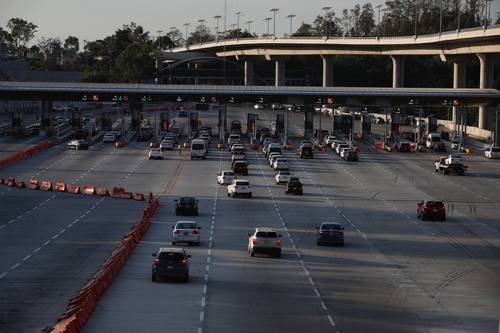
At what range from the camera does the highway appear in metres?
33.3

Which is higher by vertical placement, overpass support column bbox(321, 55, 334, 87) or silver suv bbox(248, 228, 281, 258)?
overpass support column bbox(321, 55, 334, 87)

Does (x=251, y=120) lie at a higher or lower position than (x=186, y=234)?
higher

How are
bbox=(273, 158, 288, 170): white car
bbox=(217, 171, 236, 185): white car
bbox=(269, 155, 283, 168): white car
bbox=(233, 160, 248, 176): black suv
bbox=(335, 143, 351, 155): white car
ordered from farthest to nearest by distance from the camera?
bbox=(335, 143, 351, 155): white car < bbox=(269, 155, 283, 168): white car < bbox=(273, 158, 288, 170): white car < bbox=(233, 160, 248, 176): black suv < bbox=(217, 171, 236, 185): white car

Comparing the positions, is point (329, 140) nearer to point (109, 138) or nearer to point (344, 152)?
point (344, 152)

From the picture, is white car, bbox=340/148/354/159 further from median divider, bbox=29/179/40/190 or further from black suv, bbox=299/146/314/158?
median divider, bbox=29/179/40/190

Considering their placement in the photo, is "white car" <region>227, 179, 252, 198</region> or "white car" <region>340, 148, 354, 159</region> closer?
"white car" <region>227, 179, 252, 198</region>

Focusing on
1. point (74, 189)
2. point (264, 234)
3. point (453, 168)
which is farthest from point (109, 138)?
point (264, 234)

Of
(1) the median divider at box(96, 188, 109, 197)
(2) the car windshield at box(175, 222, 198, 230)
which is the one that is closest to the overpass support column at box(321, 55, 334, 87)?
(1) the median divider at box(96, 188, 109, 197)

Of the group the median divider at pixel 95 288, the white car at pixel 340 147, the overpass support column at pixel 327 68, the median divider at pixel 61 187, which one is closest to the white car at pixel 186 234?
the median divider at pixel 95 288

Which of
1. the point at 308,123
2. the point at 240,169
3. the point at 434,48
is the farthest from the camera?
the point at 434,48

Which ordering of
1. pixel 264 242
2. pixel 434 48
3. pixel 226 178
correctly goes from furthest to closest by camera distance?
pixel 434 48
pixel 226 178
pixel 264 242

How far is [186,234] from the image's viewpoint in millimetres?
49438

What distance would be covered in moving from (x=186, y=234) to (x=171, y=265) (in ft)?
34.6

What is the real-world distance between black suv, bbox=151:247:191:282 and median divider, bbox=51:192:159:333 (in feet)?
5.19
